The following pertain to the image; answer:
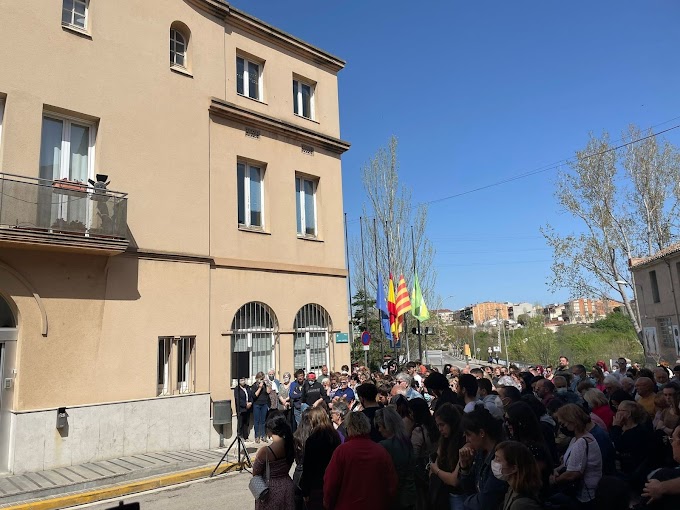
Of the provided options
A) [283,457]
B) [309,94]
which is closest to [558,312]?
[309,94]

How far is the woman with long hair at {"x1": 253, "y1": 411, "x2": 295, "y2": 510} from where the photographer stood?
4555 mm

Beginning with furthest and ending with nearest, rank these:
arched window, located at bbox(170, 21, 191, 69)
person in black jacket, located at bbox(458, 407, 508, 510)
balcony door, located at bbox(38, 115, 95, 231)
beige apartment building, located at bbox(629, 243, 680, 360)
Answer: beige apartment building, located at bbox(629, 243, 680, 360) → arched window, located at bbox(170, 21, 191, 69) → balcony door, located at bbox(38, 115, 95, 231) → person in black jacket, located at bbox(458, 407, 508, 510)

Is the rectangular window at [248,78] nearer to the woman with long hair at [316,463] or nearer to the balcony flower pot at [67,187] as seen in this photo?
the balcony flower pot at [67,187]

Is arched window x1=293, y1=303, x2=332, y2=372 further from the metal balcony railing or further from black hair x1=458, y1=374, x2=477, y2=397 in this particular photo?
black hair x1=458, y1=374, x2=477, y2=397

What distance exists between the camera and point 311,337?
15.8m

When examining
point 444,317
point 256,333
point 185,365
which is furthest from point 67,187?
point 444,317

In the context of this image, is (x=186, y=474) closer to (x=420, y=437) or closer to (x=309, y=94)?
(x=420, y=437)

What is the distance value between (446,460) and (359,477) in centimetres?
103

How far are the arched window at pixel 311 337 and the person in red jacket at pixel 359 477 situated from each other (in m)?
10.9

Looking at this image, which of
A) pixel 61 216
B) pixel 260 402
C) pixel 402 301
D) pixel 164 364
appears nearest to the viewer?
pixel 61 216

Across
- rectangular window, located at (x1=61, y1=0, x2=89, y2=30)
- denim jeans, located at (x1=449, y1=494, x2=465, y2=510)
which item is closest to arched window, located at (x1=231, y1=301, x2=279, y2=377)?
rectangular window, located at (x1=61, y1=0, x2=89, y2=30)

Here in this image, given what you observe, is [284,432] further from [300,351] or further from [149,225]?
[300,351]

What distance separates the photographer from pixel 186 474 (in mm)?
9680

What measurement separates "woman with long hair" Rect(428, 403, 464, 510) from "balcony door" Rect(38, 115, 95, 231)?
8950 millimetres
